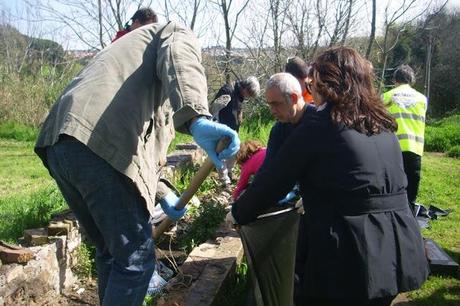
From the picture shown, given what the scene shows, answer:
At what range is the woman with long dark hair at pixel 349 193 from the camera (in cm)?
174

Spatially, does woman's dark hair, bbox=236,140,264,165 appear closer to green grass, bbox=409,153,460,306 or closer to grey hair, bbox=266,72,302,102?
grey hair, bbox=266,72,302,102

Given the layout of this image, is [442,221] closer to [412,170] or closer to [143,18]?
[412,170]

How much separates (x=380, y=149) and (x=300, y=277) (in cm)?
64

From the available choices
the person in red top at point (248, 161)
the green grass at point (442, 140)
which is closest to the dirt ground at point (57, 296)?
the person in red top at point (248, 161)

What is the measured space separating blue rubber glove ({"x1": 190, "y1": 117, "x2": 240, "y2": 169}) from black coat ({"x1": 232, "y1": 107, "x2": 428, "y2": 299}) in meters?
0.19

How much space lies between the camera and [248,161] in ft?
12.0

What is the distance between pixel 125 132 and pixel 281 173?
24.7 inches

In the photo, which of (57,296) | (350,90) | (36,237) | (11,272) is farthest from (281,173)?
(36,237)

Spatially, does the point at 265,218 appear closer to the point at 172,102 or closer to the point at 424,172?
the point at 172,102

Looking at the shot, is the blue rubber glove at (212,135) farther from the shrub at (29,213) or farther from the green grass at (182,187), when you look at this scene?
the shrub at (29,213)

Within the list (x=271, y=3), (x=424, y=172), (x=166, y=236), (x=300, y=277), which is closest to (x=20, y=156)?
(x=166, y=236)

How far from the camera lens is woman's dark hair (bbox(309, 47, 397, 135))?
1822 mm

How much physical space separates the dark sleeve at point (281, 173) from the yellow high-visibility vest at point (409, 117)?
3067 millimetres

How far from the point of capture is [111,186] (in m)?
1.81
